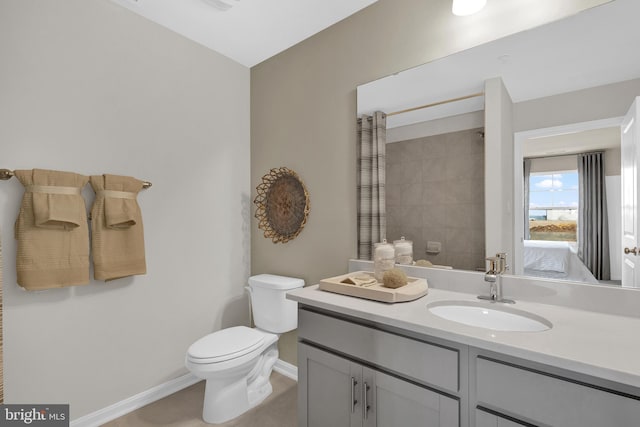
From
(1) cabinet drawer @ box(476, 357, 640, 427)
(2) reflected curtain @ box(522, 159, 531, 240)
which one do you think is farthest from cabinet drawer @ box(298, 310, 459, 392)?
(2) reflected curtain @ box(522, 159, 531, 240)

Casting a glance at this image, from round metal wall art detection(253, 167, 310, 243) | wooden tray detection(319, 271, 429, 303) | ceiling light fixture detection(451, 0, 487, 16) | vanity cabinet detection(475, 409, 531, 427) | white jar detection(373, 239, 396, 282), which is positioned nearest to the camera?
vanity cabinet detection(475, 409, 531, 427)

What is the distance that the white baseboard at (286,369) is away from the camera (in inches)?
93.7

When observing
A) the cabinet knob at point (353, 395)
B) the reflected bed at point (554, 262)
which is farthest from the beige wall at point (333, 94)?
the reflected bed at point (554, 262)

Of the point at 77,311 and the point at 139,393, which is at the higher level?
the point at 77,311

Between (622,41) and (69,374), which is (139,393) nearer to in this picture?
(69,374)

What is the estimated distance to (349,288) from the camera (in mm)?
1486

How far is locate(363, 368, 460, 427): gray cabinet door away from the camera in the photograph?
1.04 metres

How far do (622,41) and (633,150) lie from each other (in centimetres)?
44

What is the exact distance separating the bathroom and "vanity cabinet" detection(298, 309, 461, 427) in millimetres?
750

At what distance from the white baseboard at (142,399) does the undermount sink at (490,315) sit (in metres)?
1.45

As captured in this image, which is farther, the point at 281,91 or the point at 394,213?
the point at 281,91

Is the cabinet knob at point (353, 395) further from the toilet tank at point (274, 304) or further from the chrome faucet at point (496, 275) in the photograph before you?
the toilet tank at point (274, 304)

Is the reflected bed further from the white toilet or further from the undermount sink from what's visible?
the white toilet

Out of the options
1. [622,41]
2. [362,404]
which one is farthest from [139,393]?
[622,41]
